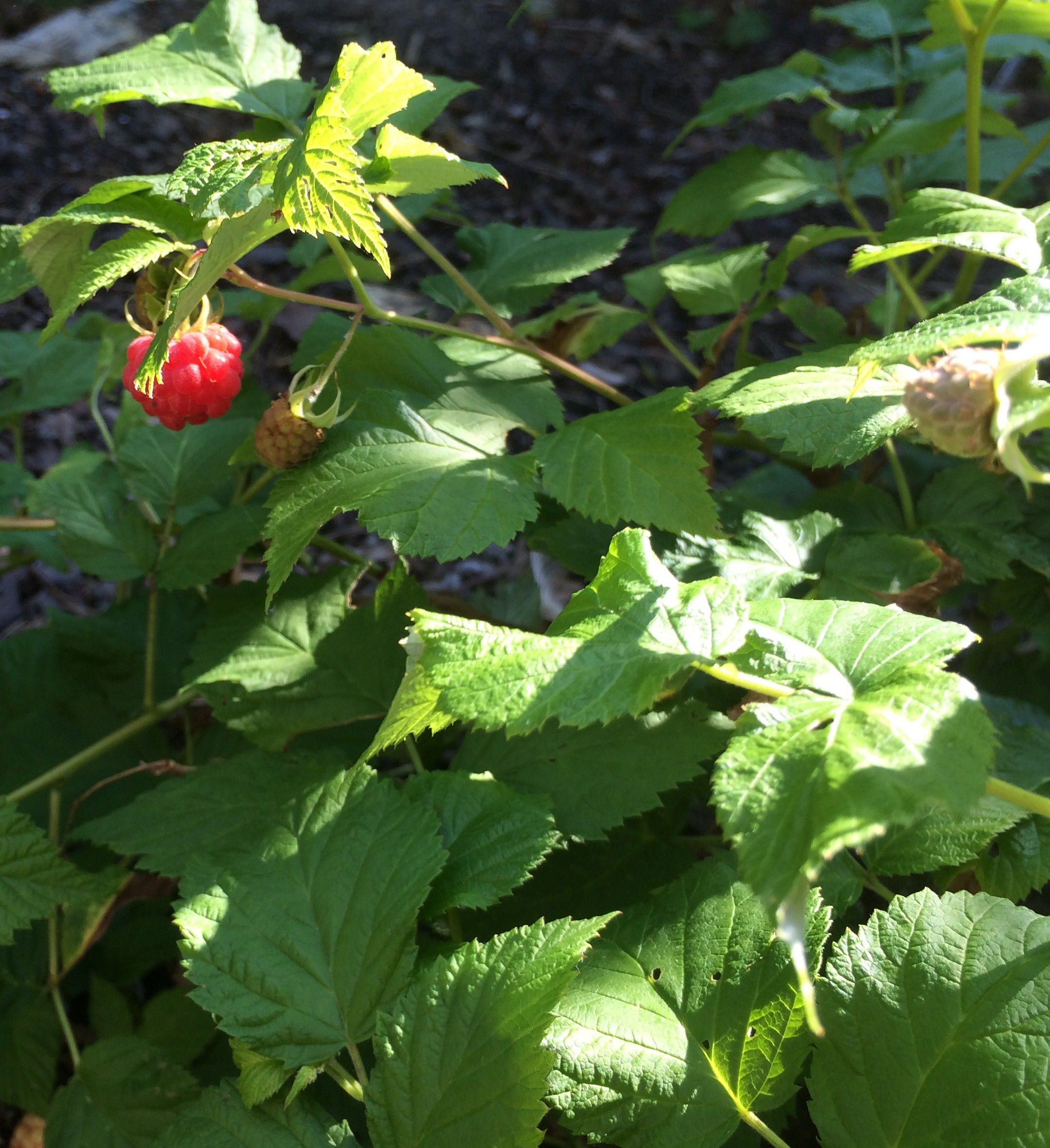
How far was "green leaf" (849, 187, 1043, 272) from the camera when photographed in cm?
77

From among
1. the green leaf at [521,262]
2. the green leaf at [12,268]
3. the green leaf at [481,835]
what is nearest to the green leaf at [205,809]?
the green leaf at [481,835]

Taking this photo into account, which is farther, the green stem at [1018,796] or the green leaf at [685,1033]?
the green leaf at [685,1033]

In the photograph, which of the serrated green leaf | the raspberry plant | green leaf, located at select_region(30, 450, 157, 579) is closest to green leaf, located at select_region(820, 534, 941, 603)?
the raspberry plant

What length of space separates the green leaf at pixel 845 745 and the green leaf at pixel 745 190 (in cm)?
87

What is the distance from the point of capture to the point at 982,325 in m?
0.61

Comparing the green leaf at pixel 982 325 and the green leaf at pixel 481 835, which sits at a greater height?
the green leaf at pixel 982 325

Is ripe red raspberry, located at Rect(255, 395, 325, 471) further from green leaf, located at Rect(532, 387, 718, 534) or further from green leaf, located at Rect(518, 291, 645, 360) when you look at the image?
green leaf, located at Rect(518, 291, 645, 360)

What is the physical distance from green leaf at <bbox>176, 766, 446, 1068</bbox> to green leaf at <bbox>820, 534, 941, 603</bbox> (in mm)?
510

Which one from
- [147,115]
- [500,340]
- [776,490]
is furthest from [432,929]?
[147,115]

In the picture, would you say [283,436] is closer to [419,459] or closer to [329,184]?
[419,459]

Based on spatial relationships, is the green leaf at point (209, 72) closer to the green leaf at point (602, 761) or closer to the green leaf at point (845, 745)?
the green leaf at point (602, 761)

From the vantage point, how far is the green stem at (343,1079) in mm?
767

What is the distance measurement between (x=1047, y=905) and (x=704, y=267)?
977mm

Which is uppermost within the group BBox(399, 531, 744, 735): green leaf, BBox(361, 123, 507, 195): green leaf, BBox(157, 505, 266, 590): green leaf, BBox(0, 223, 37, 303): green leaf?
BBox(361, 123, 507, 195): green leaf
